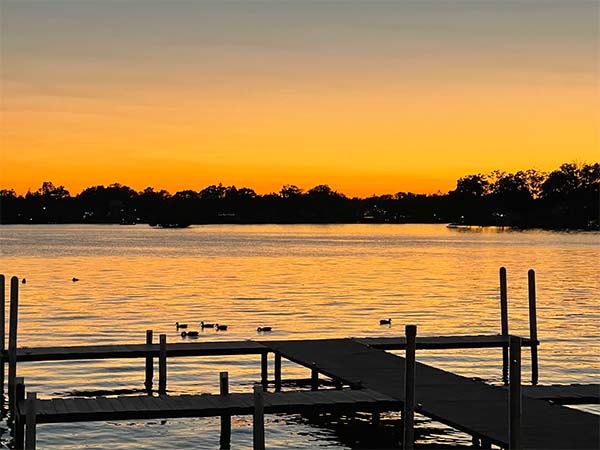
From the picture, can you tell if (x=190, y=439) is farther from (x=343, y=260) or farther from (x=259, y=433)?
(x=343, y=260)

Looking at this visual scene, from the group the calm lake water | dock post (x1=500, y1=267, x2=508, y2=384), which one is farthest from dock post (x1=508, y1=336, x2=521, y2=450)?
dock post (x1=500, y1=267, x2=508, y2=384)

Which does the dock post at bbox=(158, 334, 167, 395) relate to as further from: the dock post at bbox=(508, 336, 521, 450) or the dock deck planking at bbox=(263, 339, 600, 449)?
the dock post at bbox=(508, 336, 521, 450)

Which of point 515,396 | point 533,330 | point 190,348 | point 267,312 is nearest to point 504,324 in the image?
→ point 533,330

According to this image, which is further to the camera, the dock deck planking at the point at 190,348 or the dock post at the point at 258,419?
the dock deck planking at the point at 190,348

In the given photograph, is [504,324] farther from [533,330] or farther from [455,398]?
[455,398]

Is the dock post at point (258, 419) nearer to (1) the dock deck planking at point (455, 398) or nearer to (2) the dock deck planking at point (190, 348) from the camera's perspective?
(1) the dock deck planking at point (455, 398)

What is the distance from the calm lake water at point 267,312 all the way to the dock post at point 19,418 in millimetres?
774

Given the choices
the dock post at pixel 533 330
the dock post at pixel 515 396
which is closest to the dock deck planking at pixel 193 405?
the dock post at pixel 515 396

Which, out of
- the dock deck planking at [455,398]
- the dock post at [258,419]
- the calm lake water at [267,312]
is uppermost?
the dock post at [258,419]

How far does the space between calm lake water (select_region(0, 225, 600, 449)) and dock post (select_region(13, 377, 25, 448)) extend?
2.54 ft

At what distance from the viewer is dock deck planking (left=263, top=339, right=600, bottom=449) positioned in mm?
→ 17719

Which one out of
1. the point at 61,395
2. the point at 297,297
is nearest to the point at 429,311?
the point at 297,297

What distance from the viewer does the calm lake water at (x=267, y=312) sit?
2355 cm

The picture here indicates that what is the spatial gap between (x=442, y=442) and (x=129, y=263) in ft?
258
